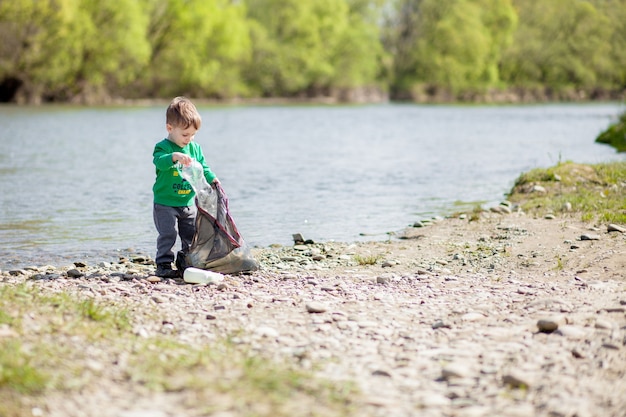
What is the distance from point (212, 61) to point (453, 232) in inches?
2746

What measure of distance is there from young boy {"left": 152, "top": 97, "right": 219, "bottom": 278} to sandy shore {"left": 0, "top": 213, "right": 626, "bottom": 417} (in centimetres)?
49

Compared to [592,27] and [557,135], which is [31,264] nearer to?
[557,135]

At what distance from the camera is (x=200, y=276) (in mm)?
8484

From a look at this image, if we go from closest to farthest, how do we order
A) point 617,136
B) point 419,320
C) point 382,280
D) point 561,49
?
point 419,320
point 382,280
point 617,136
point 561,49

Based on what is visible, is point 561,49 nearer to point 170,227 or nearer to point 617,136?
point 617,136

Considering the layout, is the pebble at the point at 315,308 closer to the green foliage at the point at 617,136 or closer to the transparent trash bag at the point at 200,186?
the transparent trash bag at the point at 200,186

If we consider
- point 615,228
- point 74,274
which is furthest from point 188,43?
point 74,274

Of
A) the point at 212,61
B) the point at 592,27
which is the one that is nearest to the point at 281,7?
the point at 212,61

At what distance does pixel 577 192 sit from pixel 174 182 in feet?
30.5

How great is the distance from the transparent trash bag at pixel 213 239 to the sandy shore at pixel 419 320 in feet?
0.72

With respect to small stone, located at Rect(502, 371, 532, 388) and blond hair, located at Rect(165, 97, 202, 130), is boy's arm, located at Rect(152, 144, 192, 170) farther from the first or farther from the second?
small stone, located at Rect(502, 371, 532, 388)

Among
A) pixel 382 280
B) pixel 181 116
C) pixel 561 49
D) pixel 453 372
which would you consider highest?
pixel 561 49

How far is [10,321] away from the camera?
5.68m

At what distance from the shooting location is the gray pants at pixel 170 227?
8812 millimetres
